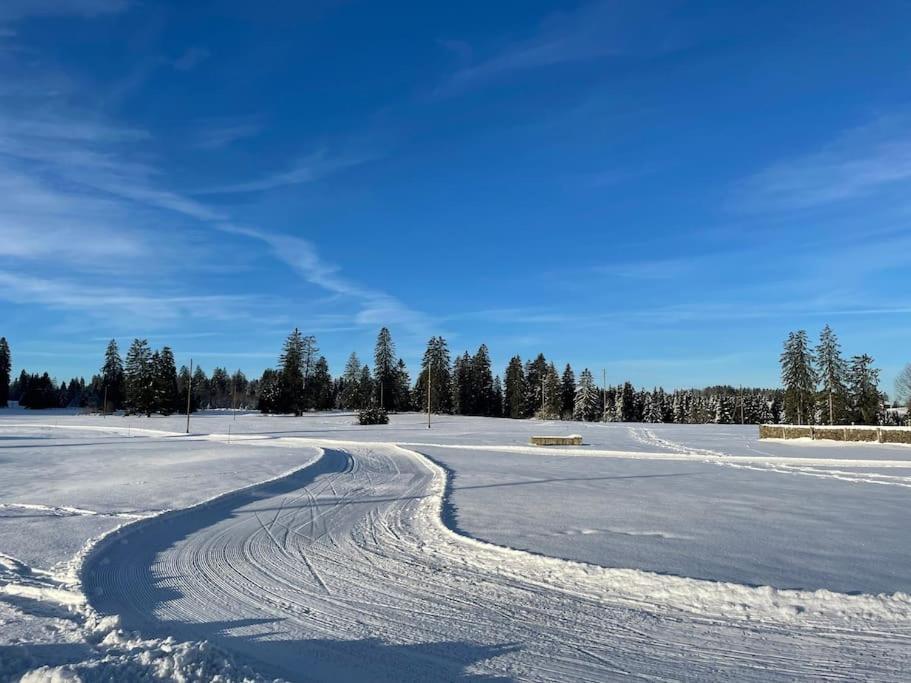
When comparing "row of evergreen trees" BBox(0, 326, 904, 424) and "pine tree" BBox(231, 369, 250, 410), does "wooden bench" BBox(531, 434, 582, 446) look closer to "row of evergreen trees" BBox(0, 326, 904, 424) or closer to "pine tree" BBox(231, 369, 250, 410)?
"row of evergreen trees" BBox(0, 326, 904, 424)

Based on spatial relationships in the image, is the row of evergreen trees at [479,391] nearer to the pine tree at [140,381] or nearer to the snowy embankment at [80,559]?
the pine tree at [140,381]

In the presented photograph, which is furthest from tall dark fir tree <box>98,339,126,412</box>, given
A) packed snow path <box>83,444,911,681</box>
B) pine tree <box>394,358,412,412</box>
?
packed snow path <box>83,444,911,681</box>

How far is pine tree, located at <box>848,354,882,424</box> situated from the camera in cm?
7012

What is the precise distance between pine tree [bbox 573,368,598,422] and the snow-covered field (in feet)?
269

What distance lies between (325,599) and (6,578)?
3.68 metres

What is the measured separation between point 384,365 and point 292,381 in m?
14.0

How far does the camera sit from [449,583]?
7379mm

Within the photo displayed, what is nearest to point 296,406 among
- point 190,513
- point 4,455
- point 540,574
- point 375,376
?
point 375,376

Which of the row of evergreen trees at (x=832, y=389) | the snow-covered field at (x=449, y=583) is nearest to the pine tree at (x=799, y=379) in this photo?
the row of evergreen trees at (x=832, y=389)

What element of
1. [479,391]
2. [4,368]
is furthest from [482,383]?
[4,368]

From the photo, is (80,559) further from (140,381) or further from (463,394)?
(463,394)

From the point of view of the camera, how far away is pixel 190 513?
1175 centimetres

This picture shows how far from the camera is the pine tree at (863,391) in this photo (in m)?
70.1

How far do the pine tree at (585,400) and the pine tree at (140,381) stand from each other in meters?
58.4
